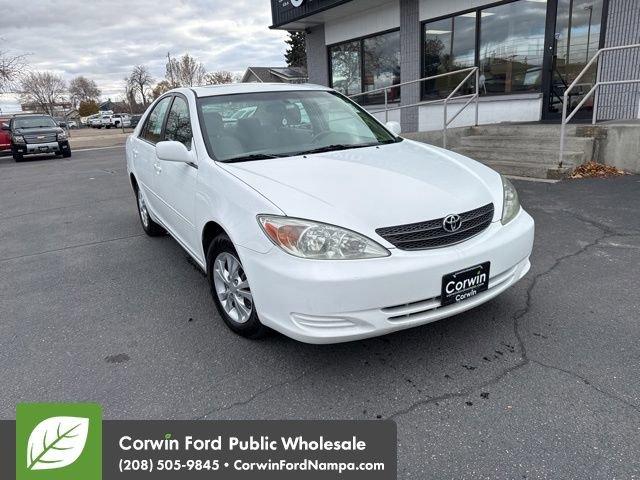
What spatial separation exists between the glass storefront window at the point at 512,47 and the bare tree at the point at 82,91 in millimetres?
89423

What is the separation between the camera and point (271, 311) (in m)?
2.61

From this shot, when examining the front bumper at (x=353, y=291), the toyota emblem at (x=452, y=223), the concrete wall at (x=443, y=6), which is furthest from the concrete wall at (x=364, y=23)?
the front bumper at (x=353, y=291)

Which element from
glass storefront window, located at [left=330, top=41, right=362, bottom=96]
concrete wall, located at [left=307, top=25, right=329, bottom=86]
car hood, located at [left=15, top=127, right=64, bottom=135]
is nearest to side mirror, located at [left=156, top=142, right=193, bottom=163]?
glass storefront window, located at [left=330, top=41, right=362, bottom=96]

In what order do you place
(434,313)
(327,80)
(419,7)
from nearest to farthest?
(434,313) → (419,7) → (327,80)

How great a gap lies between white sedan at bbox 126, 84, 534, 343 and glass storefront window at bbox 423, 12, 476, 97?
896cm

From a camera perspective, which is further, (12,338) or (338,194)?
(12,338)

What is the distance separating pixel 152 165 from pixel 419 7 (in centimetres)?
1024

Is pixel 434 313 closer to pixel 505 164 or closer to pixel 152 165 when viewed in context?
pixel 152 165

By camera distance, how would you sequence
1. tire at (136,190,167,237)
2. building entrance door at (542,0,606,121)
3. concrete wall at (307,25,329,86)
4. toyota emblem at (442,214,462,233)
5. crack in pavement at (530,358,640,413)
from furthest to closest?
concrete wall at (307,25,329,86), building entrance door at (542,0,606,121), tire at (136,190,167,237), toyota emblem at (442,214,462,233), crack in pavement at (530,358,640,413)

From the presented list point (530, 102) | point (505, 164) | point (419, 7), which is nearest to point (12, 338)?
point (505, 164)

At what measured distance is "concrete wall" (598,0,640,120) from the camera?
28.0 feet

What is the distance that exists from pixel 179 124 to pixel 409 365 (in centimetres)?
268

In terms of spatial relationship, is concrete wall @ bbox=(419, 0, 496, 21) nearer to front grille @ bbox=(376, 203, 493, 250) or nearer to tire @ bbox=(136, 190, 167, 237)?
tire @ bbox=(136, 190, 167, 237)

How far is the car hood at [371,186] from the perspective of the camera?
2.53 meters
